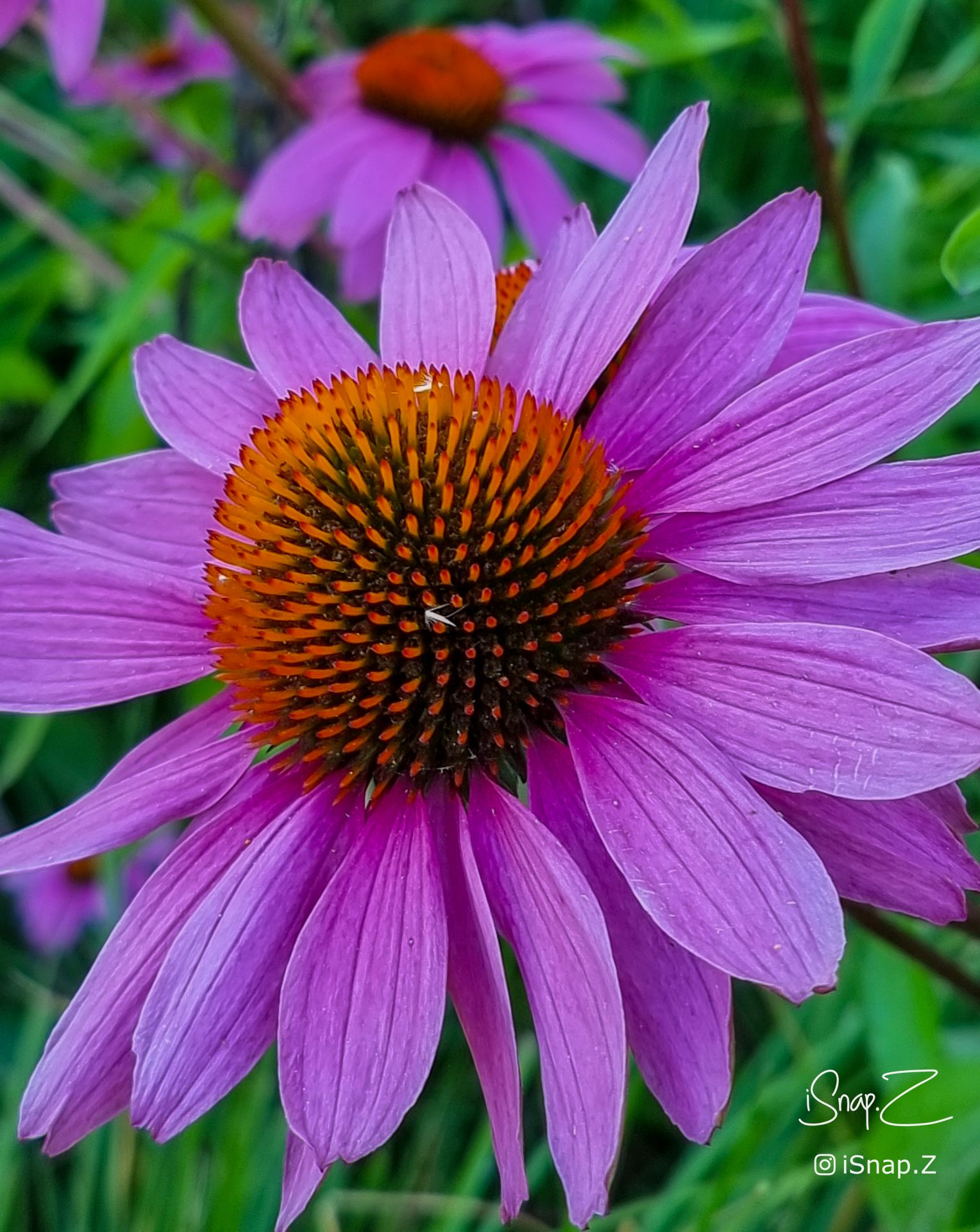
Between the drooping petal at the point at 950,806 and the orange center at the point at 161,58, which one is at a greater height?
the orange center at the point at 161,58

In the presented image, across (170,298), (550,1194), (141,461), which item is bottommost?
(550,1194)

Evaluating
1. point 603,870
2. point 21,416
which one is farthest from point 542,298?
point 21,416

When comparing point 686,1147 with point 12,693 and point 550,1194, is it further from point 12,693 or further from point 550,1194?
point 12,693

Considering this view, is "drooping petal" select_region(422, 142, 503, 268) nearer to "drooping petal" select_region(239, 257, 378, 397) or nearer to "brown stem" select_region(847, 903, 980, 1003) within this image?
"drooping petal" select_region(239, 257, 378, 397)

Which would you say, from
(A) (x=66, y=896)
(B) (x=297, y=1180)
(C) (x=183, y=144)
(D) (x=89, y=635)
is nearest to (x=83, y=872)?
(A) (x=66, y=896)

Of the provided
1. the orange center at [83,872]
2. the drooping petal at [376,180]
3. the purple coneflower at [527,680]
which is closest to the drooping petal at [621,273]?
the purple coneflower at [527,680]

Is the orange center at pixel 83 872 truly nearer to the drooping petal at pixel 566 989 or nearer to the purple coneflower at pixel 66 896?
the purple coneflower at pixel 66 896
